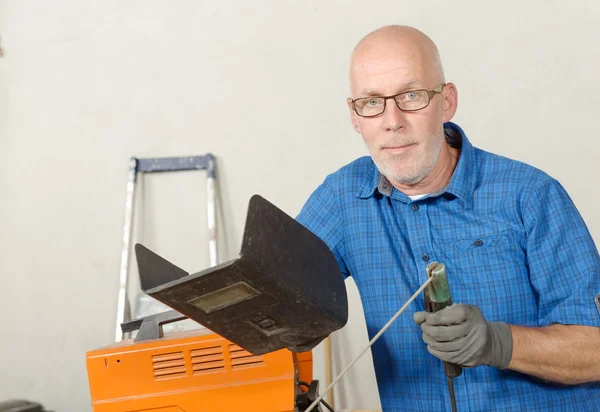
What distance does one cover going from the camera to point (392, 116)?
4.55ft

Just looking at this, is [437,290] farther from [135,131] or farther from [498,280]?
[135,131]

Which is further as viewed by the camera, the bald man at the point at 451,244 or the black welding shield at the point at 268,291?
the bald man at the point at 451,244

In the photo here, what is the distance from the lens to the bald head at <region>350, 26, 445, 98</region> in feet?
4.62

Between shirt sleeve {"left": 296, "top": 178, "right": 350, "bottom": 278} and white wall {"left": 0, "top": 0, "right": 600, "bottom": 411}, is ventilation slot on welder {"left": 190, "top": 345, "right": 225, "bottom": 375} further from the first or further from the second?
white wall {"left": 0, "top": 0, "right": 600, "bottom": 411}

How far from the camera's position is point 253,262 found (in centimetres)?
96

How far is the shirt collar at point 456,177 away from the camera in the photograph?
4.64 feet

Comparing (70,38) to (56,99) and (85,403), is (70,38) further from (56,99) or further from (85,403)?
(85,403)

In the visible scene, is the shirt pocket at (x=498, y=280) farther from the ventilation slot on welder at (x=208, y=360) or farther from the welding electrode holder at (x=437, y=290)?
the ventilation slot on welder at (x=208, y=360)

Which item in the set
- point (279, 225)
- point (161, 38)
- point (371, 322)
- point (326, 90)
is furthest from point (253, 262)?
point (161, 38)

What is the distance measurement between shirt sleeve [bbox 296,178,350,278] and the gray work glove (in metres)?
0.41

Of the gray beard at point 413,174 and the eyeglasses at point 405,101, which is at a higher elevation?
the eyeglasses at point 405,101

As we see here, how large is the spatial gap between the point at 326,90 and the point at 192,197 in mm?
631

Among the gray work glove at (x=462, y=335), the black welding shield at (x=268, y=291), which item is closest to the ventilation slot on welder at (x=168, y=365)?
the black welding shield at (x=268, y=291)

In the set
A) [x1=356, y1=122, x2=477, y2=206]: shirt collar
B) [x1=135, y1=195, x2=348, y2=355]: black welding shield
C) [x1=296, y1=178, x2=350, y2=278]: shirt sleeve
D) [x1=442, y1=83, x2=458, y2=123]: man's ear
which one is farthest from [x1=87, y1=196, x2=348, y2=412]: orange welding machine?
[x1=442, y1=83, x2=458, y2=123]: man's ear
